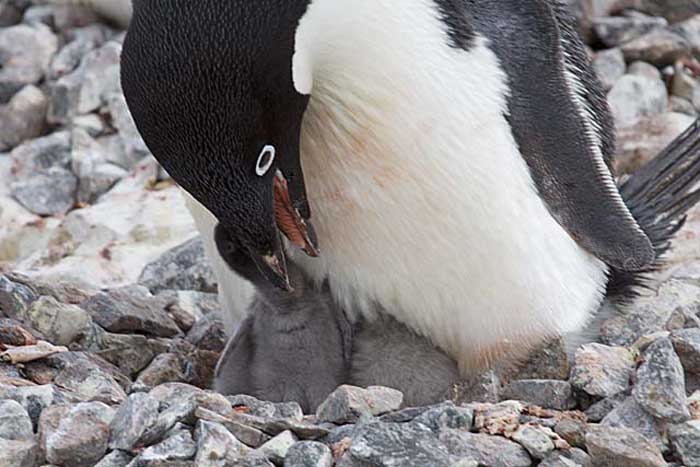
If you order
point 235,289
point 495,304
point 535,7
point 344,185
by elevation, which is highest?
point 535,7

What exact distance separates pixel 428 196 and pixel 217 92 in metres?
0.60

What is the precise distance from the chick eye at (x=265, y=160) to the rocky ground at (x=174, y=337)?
1.30 feet

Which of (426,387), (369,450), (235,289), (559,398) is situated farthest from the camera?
(235,289)

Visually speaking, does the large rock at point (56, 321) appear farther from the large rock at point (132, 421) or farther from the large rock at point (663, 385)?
the large rock at point (663, 385)

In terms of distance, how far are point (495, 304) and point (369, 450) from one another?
0.88 metres

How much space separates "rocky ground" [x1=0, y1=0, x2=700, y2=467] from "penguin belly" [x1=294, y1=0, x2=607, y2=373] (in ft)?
0.48

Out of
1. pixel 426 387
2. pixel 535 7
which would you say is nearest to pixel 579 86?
pixel 535 7

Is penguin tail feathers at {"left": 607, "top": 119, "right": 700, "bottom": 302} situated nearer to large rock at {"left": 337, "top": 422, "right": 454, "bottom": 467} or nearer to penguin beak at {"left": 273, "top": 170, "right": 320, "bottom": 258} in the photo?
penguin beak at {"left": 273, "top": 170, "right": 320, "bottom": 258}

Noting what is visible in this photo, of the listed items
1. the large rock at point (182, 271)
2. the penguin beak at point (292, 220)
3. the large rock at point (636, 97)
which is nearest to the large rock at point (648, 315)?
the penguin beak at point (292, 220)

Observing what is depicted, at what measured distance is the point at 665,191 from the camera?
368 cm

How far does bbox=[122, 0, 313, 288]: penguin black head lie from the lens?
2516 millimetres

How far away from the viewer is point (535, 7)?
3092 mm

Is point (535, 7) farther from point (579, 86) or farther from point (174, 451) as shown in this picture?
point (174, 451)

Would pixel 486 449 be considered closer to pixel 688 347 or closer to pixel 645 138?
pixel 688 347
